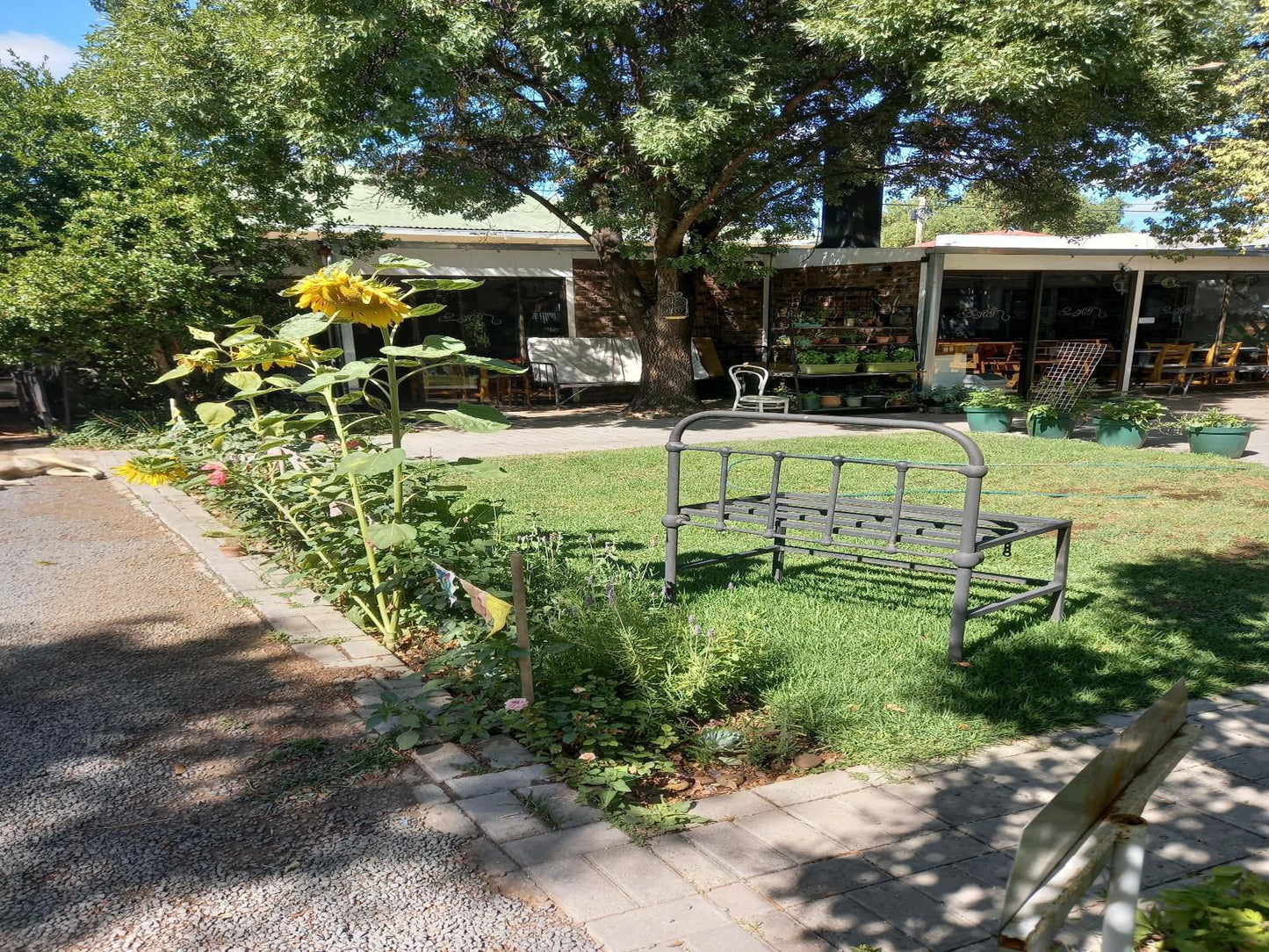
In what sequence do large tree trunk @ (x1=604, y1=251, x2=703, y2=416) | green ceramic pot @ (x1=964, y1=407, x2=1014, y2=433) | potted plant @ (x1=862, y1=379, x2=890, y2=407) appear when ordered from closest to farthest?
green ceramic pot @ (x1=964, y1=407, x2=1014, y2=433)
large tree trunk @ (x1=604, y1=251, x2=703, y2=416)
potted plant @ (x1=862, y1=379, x2=890, y2=407)

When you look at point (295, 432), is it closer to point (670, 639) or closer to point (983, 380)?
point (670, 639)

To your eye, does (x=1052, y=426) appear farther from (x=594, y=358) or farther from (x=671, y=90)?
(x=594, y=358)

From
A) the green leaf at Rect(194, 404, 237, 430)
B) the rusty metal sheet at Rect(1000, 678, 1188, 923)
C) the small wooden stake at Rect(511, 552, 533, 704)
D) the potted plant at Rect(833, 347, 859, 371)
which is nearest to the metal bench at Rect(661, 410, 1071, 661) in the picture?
the small wooden stake at Rect(511, 552, 533, 704)

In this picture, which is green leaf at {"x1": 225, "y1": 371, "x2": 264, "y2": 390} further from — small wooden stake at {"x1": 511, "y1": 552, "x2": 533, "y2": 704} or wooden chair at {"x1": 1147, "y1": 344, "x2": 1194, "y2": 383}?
wooden chair at {"x1": 1147, "y1": 344, "x2": 1194, "y2": 383}

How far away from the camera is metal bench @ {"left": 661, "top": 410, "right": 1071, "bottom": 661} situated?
3592 mm

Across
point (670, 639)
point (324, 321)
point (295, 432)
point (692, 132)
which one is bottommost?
point (670, 639)

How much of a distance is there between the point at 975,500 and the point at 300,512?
3.47 meters

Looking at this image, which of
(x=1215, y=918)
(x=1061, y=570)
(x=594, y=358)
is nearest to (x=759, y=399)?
(x=594, y=358)

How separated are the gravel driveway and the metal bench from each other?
195 cm

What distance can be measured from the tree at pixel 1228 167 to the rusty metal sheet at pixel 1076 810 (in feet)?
38.1

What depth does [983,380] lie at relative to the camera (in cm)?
1492

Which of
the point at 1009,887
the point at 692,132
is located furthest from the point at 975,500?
the point at 692,132

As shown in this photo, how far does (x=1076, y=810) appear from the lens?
1017 millimetres

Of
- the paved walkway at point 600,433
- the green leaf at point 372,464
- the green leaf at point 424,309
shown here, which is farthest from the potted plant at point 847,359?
the green leaf at point 372,464
